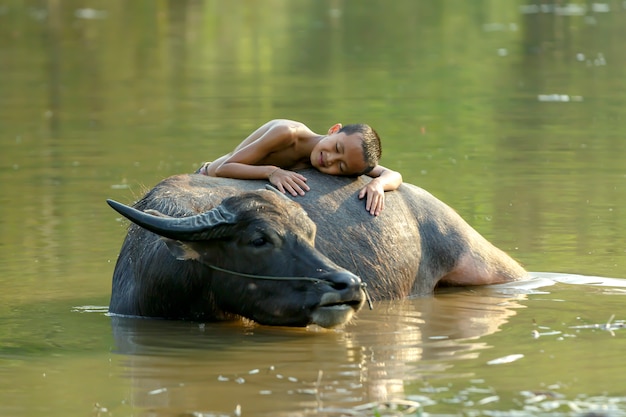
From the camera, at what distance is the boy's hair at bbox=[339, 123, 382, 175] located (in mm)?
9401

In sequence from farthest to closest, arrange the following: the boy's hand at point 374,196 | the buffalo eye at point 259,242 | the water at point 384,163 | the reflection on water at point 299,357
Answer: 1. the boy's hand at point 374,196
2. the buffalo eye at point 259,242
3. the water at point 384,163
4. the reflection on water at point 299,357

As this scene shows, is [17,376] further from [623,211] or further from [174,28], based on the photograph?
[174,28]

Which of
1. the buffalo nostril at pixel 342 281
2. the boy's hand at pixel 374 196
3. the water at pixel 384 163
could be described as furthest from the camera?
the boy's hand at pixel 374 196

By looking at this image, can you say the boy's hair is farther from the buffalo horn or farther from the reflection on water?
the buffalo horn

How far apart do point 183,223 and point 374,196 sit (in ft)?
6.49

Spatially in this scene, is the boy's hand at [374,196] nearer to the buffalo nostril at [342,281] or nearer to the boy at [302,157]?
the boy at [302,157]

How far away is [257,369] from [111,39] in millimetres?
26244

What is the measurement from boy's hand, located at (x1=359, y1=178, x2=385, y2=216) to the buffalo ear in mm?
1773

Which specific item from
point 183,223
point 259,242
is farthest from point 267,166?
point 183,223

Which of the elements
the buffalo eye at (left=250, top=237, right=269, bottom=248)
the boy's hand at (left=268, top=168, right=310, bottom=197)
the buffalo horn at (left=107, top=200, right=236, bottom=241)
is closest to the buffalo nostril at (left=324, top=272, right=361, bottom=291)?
the buffalo eye at (left=250, top=237, right=269, bottom=248)

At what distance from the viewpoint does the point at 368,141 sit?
31.0 ft

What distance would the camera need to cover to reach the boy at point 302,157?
9.48 meters

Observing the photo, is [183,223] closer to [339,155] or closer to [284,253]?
[284,253]

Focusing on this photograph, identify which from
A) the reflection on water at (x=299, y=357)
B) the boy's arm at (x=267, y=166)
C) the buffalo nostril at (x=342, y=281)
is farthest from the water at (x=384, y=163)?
the boy's arm at (x=267, y=166)
